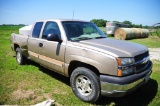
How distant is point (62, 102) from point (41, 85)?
4.28ft

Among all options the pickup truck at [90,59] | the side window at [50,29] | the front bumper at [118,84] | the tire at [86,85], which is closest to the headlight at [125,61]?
the pickup truck at [90,59]

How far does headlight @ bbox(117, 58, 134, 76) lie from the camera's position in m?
3.42

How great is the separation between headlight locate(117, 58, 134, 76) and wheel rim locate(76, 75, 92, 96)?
0.88 m

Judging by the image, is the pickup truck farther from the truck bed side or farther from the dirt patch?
the dirt patch

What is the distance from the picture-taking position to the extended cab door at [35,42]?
5574 millimetres

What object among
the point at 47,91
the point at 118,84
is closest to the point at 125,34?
the point at 47,91

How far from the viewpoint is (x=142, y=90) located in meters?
4.93

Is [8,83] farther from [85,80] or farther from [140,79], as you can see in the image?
[140,79]

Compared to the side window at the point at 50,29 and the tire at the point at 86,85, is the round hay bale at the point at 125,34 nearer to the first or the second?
the side window at the point at 50,29

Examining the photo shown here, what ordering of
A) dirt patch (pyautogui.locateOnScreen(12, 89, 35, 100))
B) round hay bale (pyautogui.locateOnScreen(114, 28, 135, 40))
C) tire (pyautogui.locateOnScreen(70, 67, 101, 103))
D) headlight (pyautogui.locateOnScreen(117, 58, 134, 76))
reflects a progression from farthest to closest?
round hay bale (pyautogui.locateOnScreen(114, 28, 135, 40)) → dirt patch (pyautogui.locateOnScreen(12, 89, 35, 100)) → tire (pyautogui.locateOnScreen(70, 67, 101, 103)) → headlight (pyautogui.locateOnScreen(117, 58, 134, 76))

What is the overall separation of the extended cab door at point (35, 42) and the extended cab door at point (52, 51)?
29 centimetres

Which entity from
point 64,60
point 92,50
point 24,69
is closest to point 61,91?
point 64,60

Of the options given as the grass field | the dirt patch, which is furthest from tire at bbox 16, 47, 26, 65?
the dirt patch

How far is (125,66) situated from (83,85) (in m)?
1.20
